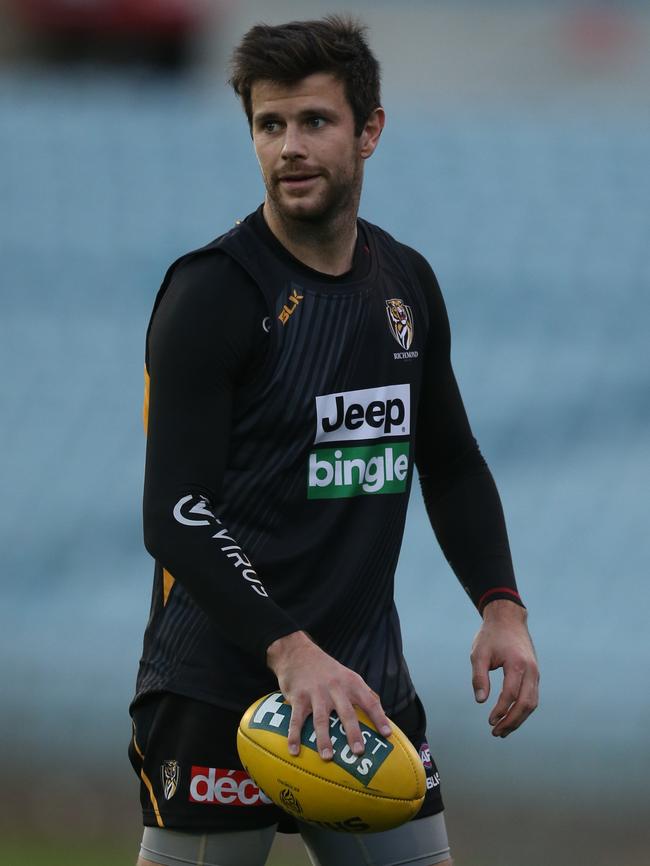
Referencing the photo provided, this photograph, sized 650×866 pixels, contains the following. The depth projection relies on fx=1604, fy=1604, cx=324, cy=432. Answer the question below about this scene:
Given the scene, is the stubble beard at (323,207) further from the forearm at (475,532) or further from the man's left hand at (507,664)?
the man's left hand at (507,664)

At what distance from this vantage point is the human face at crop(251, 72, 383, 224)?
11.1ft

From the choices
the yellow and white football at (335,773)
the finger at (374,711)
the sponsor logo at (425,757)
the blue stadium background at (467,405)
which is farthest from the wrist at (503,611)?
the blue stadium background at (467,405)

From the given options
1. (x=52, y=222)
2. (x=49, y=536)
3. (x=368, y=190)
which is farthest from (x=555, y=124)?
(x=49, y=536)

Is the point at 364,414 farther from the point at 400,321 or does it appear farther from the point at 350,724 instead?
the point at 350,724

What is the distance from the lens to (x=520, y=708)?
353 cm

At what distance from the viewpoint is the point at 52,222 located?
34.0ft

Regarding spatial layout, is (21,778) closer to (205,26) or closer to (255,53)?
(255,53)

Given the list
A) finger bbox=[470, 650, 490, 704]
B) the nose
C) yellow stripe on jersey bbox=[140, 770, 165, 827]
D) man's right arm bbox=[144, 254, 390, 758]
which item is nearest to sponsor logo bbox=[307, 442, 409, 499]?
man's right arm bbox=[144, 254, 390, 758]

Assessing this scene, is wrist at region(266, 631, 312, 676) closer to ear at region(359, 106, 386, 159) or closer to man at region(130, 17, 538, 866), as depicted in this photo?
man at region(130, 17, 538, 866)

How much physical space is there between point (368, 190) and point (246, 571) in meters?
7.35

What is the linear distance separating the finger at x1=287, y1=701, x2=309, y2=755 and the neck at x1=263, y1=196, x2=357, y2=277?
101cm

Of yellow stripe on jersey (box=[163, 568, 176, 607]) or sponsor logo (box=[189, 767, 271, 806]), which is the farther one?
yellow stripe on jersey (box=[163, 568, 176, 607])

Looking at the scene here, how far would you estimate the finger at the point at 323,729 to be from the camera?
9.75 ft

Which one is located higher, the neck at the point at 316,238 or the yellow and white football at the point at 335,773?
the neck at the point at 316,238
